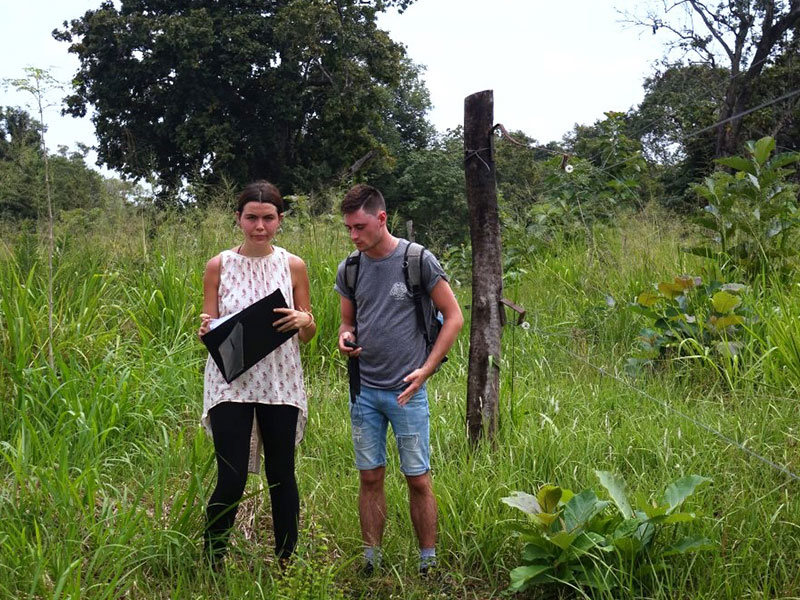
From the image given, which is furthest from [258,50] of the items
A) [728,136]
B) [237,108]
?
[728,136]

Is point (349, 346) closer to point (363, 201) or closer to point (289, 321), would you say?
point (289, 321)

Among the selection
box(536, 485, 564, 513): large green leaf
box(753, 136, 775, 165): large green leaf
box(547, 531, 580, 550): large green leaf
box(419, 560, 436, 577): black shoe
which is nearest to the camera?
box(547, 531, 580, 550): large green leaf

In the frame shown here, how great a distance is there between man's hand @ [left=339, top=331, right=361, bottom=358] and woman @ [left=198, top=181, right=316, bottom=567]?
14cm

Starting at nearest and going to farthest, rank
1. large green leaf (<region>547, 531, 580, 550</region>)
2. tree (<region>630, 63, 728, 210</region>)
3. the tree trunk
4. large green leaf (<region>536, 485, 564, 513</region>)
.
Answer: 1. large green leaf (<region>547, 531, 580, 550</region>)
2. large green leaf (<region>536, 485, 564, 513</region>)
3. the tree trunk
4. tree (<region>630, 63, 728, 210</region>)

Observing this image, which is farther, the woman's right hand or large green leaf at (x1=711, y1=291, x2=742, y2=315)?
large green leaf at (x1=711, y1=291, x2=742, y2=315)

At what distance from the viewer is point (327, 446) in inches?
172

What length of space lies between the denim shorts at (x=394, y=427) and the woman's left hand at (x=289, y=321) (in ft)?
1.21

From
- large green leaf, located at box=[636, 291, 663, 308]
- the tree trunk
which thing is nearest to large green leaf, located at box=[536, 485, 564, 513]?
the tree trunk

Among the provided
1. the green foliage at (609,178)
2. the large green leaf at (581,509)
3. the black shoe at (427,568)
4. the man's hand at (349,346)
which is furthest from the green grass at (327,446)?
the green foliage at (609,178)

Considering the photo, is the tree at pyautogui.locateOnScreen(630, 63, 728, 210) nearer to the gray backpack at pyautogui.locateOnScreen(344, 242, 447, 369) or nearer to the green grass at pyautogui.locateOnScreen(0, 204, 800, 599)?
the green grass at pyautogui.locateOnScreen(0, 204, 800, 599)

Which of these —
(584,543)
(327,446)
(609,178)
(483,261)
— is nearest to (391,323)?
(483,261)

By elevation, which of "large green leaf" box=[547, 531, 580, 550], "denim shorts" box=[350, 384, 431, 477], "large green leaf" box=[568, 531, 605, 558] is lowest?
"large green leaf" box=[568, 531, 605, 558]

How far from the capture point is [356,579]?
3.09m

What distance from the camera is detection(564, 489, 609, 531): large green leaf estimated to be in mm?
2756
